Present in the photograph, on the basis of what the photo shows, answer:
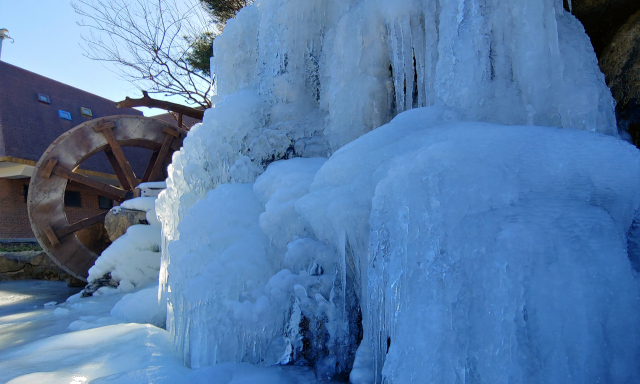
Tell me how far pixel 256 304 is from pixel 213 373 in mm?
390

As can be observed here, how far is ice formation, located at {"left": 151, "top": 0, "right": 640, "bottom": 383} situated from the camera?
4.14ft

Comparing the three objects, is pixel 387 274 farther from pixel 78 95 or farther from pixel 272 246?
pixel 78 95

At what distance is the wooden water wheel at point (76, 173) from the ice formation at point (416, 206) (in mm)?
4525

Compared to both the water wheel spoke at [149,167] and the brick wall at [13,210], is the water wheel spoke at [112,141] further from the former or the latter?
the brick wall at [13,210]

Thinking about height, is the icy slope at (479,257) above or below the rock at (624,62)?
below

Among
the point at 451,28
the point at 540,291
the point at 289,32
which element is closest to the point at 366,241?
the point at 540,291

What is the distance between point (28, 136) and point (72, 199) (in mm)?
2106

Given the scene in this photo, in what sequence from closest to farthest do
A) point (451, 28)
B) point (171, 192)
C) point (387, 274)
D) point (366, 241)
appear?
point (387, 274) < point (366, 241) < point (451, 28) < point (171, 192)

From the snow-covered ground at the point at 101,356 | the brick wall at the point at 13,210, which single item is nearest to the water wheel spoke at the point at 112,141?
the snow-covered ground at the point at 101,356

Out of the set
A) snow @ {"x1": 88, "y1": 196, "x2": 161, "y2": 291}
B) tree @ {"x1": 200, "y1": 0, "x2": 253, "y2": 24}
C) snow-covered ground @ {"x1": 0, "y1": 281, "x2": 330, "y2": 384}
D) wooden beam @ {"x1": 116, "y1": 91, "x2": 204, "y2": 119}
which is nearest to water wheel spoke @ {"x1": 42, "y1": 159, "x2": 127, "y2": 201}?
wooden beam @ {"x1": 116, "y1": 91, "x2": 204, "y2": 119}

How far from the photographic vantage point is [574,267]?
128 centimetres

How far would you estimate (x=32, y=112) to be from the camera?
36.0ft

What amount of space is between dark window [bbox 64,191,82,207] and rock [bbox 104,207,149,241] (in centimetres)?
636

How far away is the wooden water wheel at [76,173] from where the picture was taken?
23.1 feet
